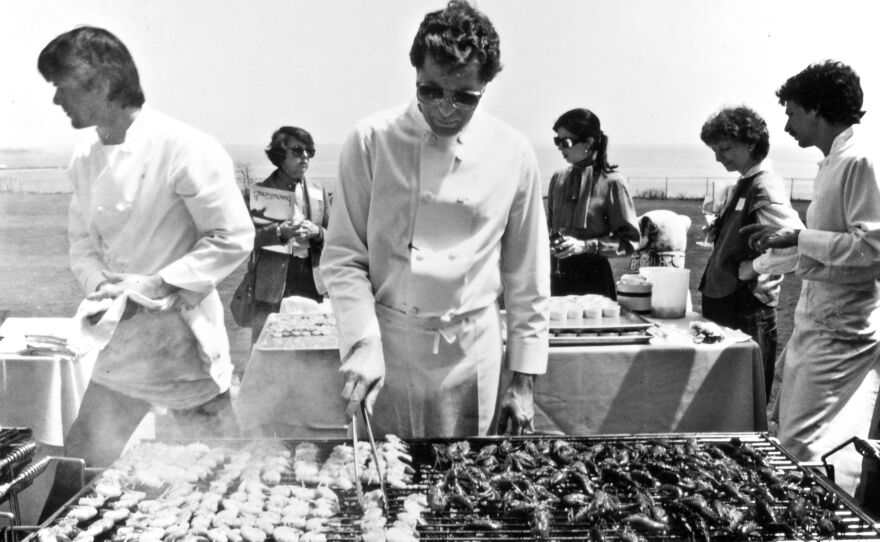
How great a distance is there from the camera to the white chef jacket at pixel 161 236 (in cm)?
338

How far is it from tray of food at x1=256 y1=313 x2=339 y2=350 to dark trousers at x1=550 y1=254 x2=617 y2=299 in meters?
2.04

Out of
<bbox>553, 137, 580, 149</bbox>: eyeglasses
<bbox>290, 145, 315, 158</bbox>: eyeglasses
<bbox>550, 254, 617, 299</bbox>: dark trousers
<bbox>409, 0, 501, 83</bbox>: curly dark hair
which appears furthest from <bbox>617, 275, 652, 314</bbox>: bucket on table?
<bbox>290, 145, 315, 158</bbox>: eyeglasses

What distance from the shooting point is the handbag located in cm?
602

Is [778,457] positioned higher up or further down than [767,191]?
further down

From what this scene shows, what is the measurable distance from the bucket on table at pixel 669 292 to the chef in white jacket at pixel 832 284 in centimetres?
58

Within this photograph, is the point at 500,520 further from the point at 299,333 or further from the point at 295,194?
the point at 295,194

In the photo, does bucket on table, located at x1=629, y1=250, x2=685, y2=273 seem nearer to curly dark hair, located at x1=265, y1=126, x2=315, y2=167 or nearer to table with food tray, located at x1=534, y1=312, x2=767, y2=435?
table with food tray, located at x1=534, y1=312, x2=767, y2=435

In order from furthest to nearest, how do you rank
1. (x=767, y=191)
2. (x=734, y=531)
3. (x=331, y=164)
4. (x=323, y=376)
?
(x=331, y=164) → (x=767, y=191) → (x=323, y=376) → (x=734, y=531)

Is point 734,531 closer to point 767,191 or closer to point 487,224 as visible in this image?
point 487,224

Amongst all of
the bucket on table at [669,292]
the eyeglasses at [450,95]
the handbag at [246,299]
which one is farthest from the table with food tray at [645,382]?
the handbag at [246,299]

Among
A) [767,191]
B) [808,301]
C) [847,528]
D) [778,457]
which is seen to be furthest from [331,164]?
[847,528]

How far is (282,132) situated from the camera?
5.92 meters

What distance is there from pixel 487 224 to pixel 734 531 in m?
1.47

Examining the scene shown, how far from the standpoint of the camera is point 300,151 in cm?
608
